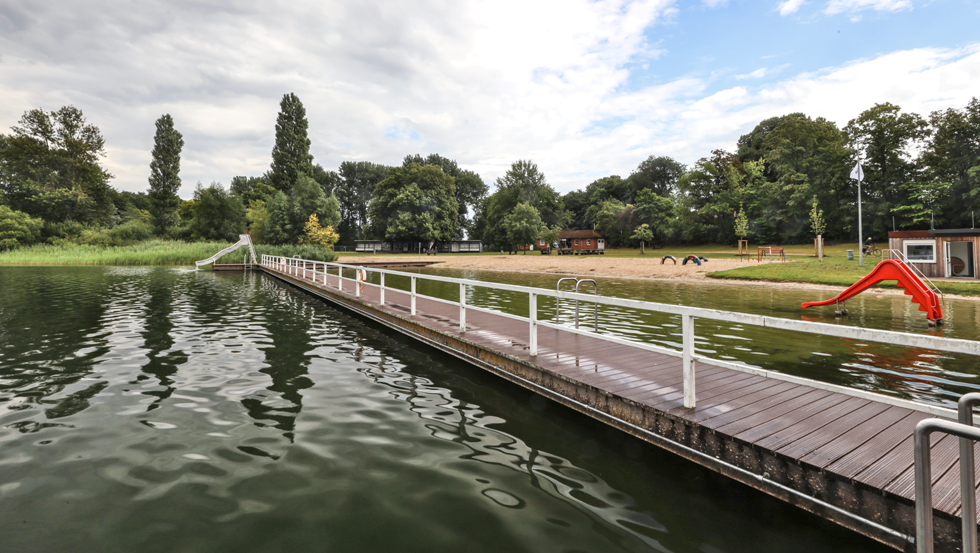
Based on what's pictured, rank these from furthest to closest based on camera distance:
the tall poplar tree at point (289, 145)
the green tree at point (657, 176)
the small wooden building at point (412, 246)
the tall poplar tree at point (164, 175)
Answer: the green tree at point (657, 176), the small wooden building at point (412, 246), the tall poplar tree at point (289, 145), the tall poplar tree at point (164, 175)

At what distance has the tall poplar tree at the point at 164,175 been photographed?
2381 inches

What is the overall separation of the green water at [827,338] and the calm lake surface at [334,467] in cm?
17

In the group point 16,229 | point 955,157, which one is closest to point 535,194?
point 955,157

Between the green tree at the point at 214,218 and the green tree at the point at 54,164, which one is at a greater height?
the green tree at the point at 54,164

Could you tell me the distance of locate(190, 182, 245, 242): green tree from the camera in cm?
6228

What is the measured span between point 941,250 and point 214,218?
74493 mm

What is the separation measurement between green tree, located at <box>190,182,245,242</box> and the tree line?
6.1 inches

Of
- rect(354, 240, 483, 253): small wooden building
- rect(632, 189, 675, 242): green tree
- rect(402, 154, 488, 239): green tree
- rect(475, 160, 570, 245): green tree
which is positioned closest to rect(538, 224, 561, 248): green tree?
rect(475, 160, 570, 245): green tree

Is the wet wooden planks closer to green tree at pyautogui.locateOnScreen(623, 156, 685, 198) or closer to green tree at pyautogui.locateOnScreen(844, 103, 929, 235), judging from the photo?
green tree at pyautogui.locateOnScreen(844, 103, 929, 235)

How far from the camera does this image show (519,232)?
60781mm

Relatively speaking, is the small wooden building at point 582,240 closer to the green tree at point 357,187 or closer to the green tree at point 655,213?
the green tree at point 655,213

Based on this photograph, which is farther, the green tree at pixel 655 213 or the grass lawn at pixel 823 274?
the green tree at pixel 655 213

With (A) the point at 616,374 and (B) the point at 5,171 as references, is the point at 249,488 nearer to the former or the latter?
(A) the point at 616,374

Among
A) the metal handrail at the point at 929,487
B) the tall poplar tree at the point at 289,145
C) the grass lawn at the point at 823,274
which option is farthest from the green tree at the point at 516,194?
the metal handrail at the point at 929,487
